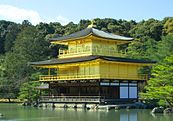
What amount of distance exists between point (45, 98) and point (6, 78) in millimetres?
17755

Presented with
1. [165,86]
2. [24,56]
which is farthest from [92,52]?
[24,56]

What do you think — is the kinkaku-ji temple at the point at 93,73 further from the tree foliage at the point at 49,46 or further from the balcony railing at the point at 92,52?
the tree foliage at the point at 49,46

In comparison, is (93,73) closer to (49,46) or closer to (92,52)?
(92,52)

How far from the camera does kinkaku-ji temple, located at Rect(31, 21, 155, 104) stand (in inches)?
1610

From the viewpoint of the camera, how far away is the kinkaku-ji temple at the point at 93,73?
4091 centimetres

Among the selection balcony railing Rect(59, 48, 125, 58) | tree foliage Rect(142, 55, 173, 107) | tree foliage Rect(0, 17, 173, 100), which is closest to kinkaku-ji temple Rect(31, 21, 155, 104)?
balcony railing Rect(59, 48, 125, 58)

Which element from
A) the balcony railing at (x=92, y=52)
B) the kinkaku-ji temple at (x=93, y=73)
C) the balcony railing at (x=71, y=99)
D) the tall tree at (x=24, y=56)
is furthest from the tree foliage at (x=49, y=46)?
the balcony railing at (x=71, y=99)

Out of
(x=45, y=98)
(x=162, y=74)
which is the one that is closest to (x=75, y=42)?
(x=45, y=98)

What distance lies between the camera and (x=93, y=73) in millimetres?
42062

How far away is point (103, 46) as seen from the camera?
45906mm

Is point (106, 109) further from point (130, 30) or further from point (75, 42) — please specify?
point (130, 30)

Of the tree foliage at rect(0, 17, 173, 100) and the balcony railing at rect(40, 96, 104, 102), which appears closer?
the balcony railing at rect(40, 96, 104, 102)

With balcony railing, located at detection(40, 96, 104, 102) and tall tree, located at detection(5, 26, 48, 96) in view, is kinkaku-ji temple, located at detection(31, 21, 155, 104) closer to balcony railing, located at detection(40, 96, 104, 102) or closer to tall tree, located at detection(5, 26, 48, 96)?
balcony railing, located at detection(40, 96, 104, 102)

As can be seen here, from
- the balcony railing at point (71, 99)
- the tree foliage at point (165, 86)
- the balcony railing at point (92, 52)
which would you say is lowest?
the balcony railing at point (71, 99)
